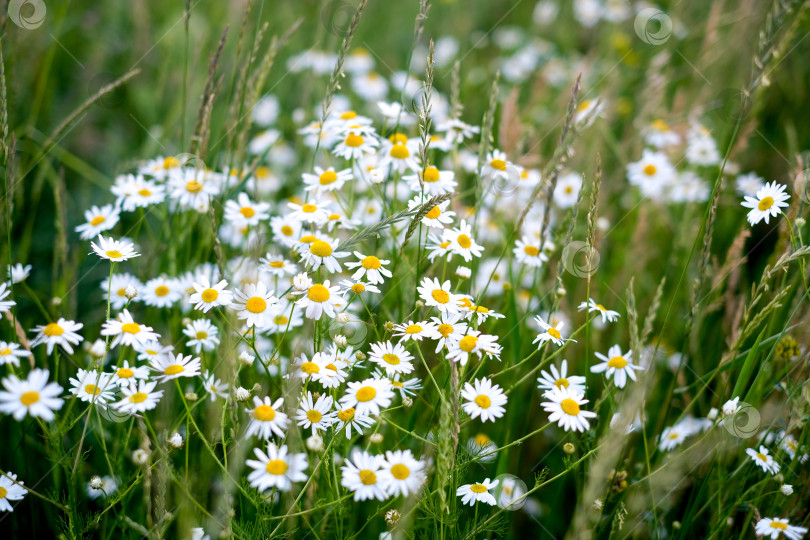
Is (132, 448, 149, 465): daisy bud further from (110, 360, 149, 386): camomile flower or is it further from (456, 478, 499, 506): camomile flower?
(456, 478, 499, 506): camomile flower

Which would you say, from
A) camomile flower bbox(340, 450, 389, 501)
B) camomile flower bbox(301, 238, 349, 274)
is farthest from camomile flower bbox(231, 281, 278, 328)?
camomile flower bbox(340, 450, 389, 501)

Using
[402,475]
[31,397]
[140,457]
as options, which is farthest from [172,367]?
[402,475]

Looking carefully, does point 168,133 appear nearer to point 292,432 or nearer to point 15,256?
point 15,256

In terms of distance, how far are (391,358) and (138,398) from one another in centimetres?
54

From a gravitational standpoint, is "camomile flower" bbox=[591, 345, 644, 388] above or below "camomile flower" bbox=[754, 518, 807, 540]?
above

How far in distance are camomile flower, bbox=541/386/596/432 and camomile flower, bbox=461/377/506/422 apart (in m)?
0.10

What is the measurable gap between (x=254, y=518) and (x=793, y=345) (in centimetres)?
143

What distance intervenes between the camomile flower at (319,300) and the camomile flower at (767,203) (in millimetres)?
1005

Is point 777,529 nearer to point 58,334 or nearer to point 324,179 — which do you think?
point 324,179

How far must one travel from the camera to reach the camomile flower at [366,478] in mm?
1173

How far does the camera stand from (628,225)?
272 cm

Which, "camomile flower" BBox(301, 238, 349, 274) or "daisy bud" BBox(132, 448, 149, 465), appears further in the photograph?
"camomile flower" BBox(301, 238, 349, 274)

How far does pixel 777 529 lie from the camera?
141 cm

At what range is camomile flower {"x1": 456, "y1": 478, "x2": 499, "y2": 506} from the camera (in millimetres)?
1319
